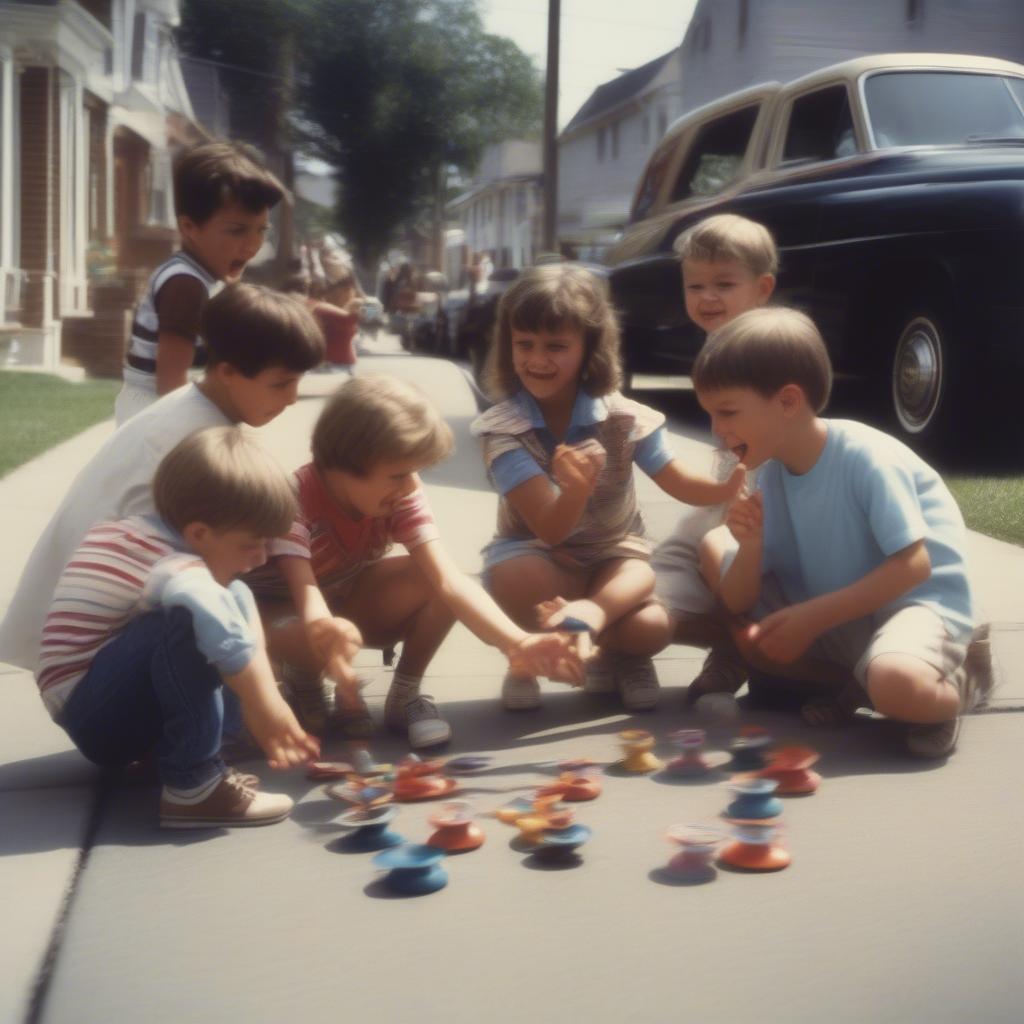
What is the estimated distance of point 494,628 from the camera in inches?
134

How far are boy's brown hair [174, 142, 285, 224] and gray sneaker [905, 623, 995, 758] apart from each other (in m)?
2.07

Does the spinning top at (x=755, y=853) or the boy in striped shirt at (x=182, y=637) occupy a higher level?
the boy in striped shirt at (x=182, y=637)

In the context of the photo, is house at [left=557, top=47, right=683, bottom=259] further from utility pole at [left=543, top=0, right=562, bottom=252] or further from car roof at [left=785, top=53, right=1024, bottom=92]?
car roof at [left=785, top=53, right=1024, bottom=92]

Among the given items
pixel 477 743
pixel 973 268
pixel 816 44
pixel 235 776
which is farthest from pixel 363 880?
pixel 816 44

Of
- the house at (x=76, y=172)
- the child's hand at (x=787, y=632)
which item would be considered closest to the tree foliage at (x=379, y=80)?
the house at (x=76, y=172)

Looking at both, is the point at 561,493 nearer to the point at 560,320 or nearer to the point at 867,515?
the point at 560,320

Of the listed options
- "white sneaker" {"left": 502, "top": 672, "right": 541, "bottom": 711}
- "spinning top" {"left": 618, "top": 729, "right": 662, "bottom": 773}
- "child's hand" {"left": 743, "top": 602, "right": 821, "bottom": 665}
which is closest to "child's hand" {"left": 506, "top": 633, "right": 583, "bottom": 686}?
"spinning top" {"left": 618, "top": 729, "right": 662, "bottom": 773}

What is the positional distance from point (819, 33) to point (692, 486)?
23978mm

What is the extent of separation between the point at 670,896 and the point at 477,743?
1.05 meters

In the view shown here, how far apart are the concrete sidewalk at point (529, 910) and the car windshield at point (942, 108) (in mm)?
4772

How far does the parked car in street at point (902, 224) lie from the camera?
22.5ft

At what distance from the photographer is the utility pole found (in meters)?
21.7

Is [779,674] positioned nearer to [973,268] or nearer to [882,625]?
[882,625]

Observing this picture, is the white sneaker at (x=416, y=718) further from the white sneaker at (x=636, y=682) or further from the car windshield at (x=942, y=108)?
the car windshield at (x=942, y=108)
